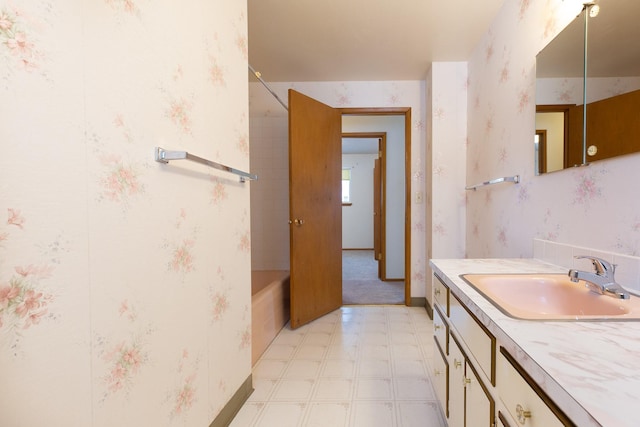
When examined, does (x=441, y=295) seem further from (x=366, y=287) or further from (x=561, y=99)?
(x=366, y=287)

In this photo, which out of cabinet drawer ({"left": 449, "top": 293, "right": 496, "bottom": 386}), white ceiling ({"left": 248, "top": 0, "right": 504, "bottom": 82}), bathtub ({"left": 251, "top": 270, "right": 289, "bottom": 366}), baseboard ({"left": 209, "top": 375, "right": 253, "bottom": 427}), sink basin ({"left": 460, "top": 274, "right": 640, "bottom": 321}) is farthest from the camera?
bathtub ({"left": 251, "top": 270, "right": 289, "bottom": 366})

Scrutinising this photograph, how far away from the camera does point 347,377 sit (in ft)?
5.64

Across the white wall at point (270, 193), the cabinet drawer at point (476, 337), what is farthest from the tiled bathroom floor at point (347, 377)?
the white wall at point (270, 193)

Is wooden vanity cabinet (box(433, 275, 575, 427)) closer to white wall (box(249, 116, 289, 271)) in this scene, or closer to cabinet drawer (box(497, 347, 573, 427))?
cabinet drawer (box(497, 347, 573, 427))

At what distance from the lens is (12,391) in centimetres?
50

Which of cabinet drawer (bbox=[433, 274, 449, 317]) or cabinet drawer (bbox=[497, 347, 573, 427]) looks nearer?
cabinet drawer (bbox=[497, 347, 573, 427])

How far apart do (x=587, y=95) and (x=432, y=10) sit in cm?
113

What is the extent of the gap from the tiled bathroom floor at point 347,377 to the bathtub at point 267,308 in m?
0.08

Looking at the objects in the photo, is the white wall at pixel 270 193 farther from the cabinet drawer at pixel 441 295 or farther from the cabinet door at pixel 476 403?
the cabinet door at pixel 476 403

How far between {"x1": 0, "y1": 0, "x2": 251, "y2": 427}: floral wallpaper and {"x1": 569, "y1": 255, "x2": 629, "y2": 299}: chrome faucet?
127 centimetres

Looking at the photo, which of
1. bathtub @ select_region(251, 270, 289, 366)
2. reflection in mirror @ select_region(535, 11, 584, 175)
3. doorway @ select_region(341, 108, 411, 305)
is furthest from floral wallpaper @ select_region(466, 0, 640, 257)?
bathtub @ select_region(251, 270, 289, 366)

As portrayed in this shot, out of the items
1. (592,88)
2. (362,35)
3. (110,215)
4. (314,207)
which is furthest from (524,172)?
(110,215)

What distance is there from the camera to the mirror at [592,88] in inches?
36.6

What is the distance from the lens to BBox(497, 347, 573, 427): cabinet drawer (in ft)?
1.58
